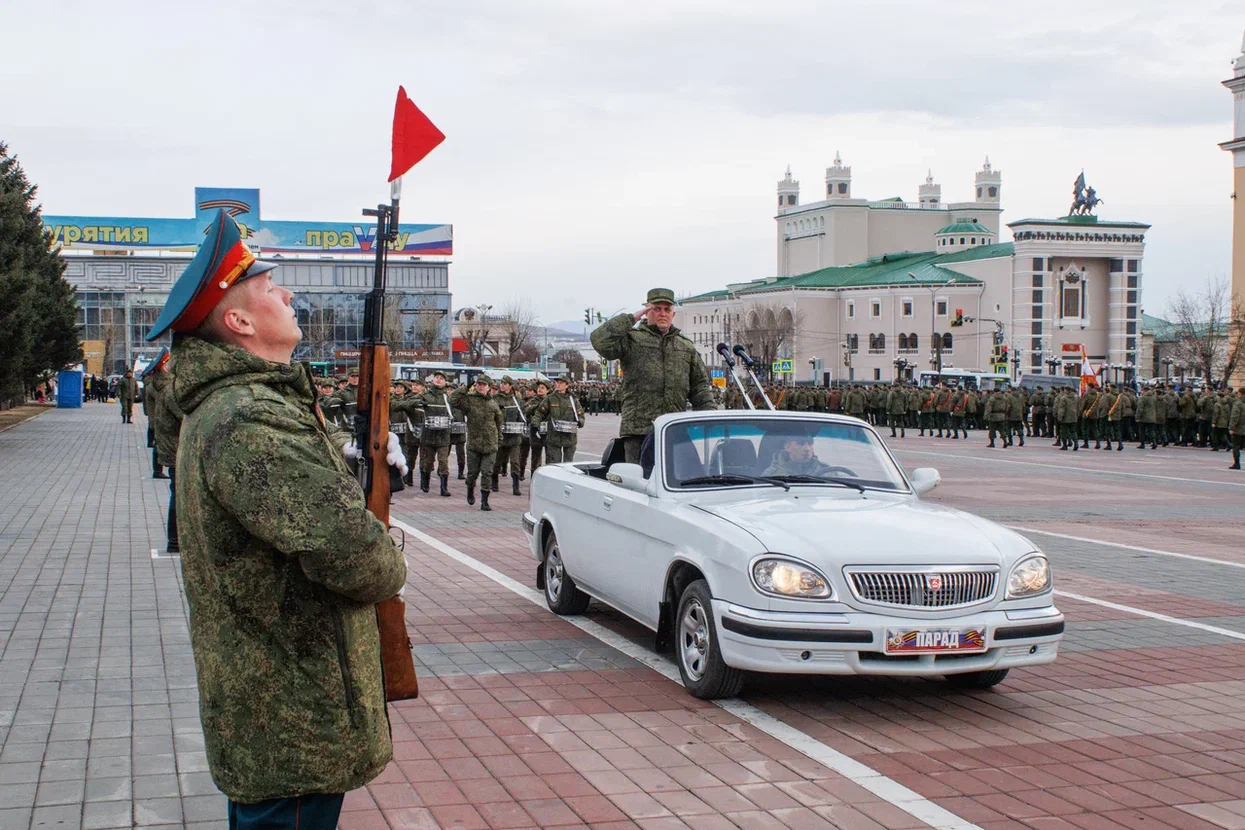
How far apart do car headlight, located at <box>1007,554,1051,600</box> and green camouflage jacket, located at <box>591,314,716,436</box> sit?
3.51m

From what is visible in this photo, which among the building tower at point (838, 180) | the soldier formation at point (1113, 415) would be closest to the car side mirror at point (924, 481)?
the soldier formation at point (1113, 415)

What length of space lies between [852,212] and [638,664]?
140768 mm

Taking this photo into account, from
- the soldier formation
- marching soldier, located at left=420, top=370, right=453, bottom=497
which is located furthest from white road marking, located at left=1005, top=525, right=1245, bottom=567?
the soldier formation

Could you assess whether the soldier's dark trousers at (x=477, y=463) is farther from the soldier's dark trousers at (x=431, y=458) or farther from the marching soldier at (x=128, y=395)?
the marching soldier at (x=128, y=395)

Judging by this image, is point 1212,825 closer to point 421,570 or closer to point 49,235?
point 421,570

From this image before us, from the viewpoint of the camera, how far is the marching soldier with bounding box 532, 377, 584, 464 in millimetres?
20688

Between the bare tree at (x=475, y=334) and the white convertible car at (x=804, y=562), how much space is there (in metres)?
95.1

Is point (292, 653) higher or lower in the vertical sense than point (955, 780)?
higher

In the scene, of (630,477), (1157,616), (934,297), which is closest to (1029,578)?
(630,477)

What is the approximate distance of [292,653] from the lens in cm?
282

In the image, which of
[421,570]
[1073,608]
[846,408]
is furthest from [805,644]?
[846,408]

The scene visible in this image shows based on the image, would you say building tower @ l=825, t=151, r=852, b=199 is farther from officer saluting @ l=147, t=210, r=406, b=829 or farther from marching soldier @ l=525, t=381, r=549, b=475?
officer saluting @ l=147, t=210, r=406, b=829

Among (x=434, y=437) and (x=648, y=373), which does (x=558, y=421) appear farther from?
(x=648, y=373)

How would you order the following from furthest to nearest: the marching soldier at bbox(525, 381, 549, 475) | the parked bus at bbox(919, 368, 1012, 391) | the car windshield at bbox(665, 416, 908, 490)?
1. the parked bus at bbox(919, 368, 1012, 391)
2. the marching soldier at bbox(525, 381, 549, 475)
3. the car windshield at bbox(665, 416, 908, 490)
